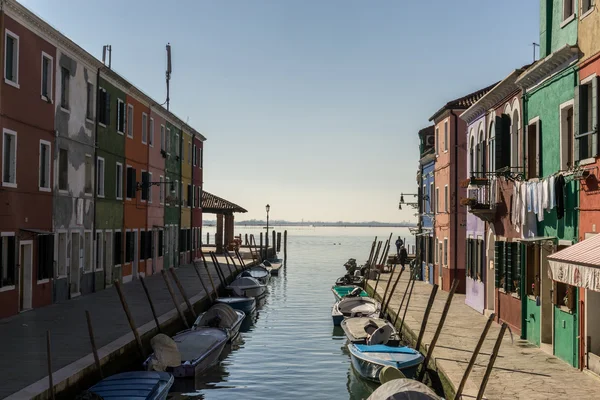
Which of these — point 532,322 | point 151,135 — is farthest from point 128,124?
point 532,322

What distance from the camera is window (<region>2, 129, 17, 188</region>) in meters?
20.5

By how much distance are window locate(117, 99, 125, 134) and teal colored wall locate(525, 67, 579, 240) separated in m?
18.8

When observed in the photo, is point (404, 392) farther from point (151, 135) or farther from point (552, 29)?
point (151, 135)

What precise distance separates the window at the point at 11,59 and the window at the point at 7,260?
4.35 m

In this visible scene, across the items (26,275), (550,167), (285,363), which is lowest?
(285,363)

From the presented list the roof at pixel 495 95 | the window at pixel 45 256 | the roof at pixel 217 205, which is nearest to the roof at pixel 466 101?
the roof at pixel 495 95

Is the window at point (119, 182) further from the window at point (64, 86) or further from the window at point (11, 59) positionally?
the window at point (11, 59)

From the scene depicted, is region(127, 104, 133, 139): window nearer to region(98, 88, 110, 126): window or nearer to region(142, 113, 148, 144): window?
region(142, 113, 148, 144): window

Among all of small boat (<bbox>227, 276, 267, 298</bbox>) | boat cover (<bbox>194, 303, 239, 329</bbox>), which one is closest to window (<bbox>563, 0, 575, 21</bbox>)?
boat cover (<bbox>194, 303, 239, 329</bbox>)

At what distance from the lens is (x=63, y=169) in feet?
82.6

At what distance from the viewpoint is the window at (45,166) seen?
76.3ft

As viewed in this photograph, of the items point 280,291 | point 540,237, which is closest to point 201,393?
point 540,237

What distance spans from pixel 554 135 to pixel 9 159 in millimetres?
14474

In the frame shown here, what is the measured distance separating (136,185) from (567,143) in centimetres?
2265
